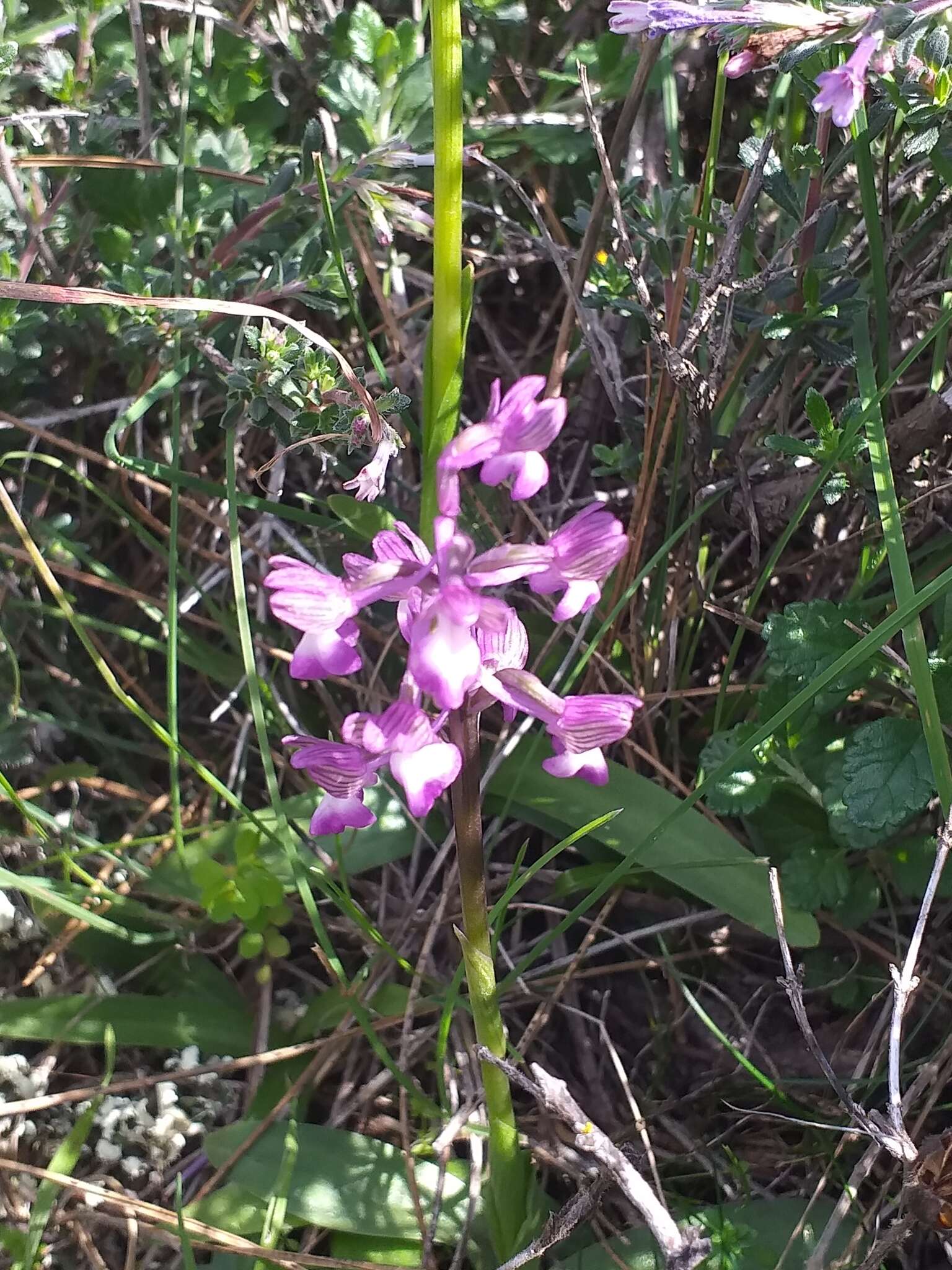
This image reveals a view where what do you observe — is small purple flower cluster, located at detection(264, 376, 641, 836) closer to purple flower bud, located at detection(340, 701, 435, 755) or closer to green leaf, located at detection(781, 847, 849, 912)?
purple flower bud, located at detection(340, 701, 435, 755)

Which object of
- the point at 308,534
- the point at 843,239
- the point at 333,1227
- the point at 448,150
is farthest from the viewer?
the point at 308,534

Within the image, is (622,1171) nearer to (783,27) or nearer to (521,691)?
(521,691)

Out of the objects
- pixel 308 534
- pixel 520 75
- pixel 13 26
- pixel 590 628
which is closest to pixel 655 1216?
pixel 590 628

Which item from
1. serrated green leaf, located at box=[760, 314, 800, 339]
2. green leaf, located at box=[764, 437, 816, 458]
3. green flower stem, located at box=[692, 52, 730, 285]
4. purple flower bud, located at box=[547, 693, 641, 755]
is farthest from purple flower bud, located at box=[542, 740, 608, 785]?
green flower stem, located at box=[692, 52, 730, 285]

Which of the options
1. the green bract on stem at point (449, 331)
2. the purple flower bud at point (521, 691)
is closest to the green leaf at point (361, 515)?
the green bract on stem at point (449, 331)

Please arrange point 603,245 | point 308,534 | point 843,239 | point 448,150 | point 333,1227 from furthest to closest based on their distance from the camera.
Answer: point 308,534 < point 603,245 < point 843,239 < point 333,1227 < point 448,150

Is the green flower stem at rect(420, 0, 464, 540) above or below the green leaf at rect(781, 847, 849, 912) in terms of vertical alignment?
above

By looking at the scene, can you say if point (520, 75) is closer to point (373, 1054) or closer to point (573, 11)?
point (573, 11)
